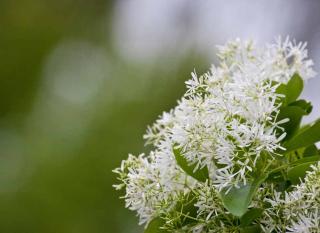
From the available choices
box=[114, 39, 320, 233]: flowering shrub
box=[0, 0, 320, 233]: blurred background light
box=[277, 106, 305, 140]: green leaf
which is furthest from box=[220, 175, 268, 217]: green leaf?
box=[0, 0, 320, 233]: blurred background light

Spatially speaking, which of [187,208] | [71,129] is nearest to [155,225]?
[187,208]

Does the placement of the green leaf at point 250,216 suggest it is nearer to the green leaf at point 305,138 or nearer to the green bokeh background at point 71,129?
the green leaf at point 305,138

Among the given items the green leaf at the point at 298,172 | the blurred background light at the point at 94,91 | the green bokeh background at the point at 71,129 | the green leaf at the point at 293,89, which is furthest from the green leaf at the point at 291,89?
the green bokeh background at the point at 71,129

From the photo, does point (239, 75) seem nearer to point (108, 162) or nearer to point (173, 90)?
point (108, 162)

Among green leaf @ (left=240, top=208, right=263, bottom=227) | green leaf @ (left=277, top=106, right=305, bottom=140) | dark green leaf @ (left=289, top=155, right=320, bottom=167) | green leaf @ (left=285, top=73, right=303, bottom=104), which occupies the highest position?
green leaf @ (left=285, top=73, right=303, bottom=104)

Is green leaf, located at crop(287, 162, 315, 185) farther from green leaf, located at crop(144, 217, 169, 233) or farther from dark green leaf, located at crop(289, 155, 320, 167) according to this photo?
green leaf, located at crop(144, 217, 169, 233)

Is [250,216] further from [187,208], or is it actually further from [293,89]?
[293,89]
